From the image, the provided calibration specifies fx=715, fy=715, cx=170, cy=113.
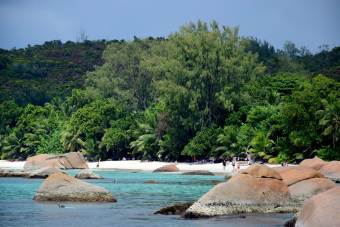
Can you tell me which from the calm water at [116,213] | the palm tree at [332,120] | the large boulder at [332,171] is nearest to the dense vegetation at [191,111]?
the palm tree at [332,120]

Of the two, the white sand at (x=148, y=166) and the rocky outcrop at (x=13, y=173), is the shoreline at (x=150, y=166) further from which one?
the rocky outcrop at (x=13, y=173)

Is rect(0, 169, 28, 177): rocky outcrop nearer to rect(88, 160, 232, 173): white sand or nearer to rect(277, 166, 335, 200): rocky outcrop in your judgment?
rect(88, 160, 232, 173): white sand

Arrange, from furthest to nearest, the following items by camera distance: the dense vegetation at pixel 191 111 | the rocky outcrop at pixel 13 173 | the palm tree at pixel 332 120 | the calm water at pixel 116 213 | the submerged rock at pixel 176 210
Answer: the dense vegetation at pixel 191 111
the palm tree at pixel 332 120
the rocky outcrop at pixel 13 173
the submerged rock at pixel 176 210
the calm water at pixel 116 213

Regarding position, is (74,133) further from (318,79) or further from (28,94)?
(28,94)

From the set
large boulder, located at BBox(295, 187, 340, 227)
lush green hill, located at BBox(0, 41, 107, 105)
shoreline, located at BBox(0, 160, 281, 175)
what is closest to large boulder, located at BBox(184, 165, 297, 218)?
large boulder, located at BBox(295, 187, 340, 227)

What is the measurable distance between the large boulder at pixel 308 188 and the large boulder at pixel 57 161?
149 ft

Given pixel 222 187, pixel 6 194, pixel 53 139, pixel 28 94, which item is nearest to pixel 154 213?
pixel 222 187

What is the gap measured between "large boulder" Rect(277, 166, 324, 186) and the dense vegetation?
2970cm

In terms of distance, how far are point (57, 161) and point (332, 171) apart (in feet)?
114

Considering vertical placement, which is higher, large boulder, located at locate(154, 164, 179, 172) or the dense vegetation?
the dense vegetation

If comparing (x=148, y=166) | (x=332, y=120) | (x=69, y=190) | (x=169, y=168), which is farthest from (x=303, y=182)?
(x=148, y=166)

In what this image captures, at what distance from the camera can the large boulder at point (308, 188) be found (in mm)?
27172

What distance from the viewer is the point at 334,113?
58.0 meters

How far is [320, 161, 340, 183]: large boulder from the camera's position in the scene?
47.0 meters
